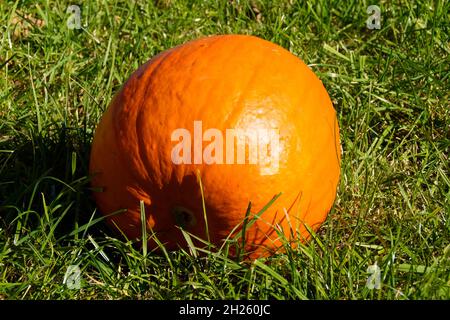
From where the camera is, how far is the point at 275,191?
9.84 feet

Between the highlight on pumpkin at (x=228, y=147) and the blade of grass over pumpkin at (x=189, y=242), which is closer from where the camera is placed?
the highlight on pumpkin at (x=228, y=147)

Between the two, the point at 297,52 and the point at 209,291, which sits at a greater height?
the point at 297,52

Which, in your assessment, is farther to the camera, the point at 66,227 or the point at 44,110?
the point at 44,110

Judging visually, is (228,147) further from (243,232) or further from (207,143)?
(243,232)

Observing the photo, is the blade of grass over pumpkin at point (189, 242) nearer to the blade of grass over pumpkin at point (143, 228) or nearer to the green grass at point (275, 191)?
the green grass at point (275, 191)

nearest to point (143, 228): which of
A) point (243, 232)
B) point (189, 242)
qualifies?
point (189, 242)

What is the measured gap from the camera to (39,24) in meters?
4.80

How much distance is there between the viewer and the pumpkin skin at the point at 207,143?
2.97 m

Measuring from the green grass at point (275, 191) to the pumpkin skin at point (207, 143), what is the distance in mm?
132

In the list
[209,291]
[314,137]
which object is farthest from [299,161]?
[209,291]

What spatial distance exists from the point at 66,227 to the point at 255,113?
1.09 m

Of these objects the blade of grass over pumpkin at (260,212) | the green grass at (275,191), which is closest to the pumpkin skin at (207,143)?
the blade of grass over pumpkin at (260,212)

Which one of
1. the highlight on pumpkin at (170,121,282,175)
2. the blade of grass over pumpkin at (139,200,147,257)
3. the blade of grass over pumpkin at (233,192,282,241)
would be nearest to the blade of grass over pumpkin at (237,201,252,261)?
the blade of grass over pumpkin at (233,192,282,241)

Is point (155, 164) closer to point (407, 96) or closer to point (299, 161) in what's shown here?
point (299, 161)
